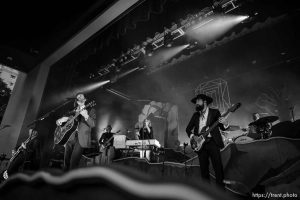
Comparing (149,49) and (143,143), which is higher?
(149,49)

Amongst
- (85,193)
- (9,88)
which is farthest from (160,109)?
(85,193)

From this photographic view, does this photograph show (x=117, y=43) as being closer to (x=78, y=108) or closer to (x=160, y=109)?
(x=78, y=108)

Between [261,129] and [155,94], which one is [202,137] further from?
[155,94]

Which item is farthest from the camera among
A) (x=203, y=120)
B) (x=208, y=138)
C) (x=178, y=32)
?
(x=178, y=32)

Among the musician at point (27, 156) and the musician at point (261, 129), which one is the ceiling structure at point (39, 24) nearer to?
the musician at point (27, 156)

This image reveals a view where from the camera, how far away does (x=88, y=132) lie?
3809mm

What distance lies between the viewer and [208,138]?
11.2 feet

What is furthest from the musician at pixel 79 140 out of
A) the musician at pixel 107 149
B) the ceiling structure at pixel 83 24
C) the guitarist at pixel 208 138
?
the musician at pixel 107 149

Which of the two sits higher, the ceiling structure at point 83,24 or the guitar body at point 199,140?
the ceiling structure at point 83,24

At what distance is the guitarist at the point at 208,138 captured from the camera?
10.4 ft

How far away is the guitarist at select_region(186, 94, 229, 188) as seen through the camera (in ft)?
10.4

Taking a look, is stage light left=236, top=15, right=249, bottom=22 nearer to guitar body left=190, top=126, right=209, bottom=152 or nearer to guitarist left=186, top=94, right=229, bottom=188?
guitarist left=186, top=94, right=229, bottom=188

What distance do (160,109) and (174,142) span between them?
6.68 ft

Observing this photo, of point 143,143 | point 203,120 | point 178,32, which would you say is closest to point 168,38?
point 178,32
